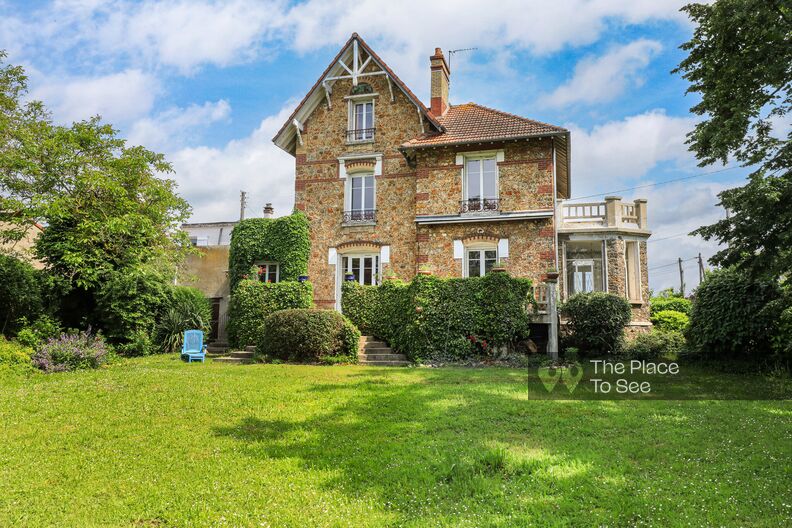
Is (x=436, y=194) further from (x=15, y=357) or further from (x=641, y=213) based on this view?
(x=15, y=357)

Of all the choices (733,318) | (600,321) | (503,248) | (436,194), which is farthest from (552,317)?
(436,194)

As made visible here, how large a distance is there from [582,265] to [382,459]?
51.6 ft

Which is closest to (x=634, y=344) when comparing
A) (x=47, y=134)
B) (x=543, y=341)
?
(x=543, y=341)

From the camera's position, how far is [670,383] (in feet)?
33.8

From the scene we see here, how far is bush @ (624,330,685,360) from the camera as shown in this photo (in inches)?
550

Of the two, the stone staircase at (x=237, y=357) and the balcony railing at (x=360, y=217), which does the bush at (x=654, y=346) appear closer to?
the balcony railing at (x=360, y=217)

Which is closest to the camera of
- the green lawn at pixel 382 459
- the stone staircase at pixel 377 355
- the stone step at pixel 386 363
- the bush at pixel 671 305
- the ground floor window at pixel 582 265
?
the green lawn at pixel 382 459

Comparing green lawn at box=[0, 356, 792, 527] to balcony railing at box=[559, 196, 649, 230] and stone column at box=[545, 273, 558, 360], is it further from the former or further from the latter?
balcony railing at box=[559, 196, 649, 230]

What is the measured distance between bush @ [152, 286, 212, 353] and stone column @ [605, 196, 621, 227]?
13.8m

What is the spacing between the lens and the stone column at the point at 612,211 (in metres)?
18.1

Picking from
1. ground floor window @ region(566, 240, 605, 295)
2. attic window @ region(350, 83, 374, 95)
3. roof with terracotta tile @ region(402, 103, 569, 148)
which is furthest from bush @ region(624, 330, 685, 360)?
attic window @ region(350, 83, 374, 95)

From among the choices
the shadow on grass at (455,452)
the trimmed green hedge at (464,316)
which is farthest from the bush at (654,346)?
the shadow on grass at (455,452)

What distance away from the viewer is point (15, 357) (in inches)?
425

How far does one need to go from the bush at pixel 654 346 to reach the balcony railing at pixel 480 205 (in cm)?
550
